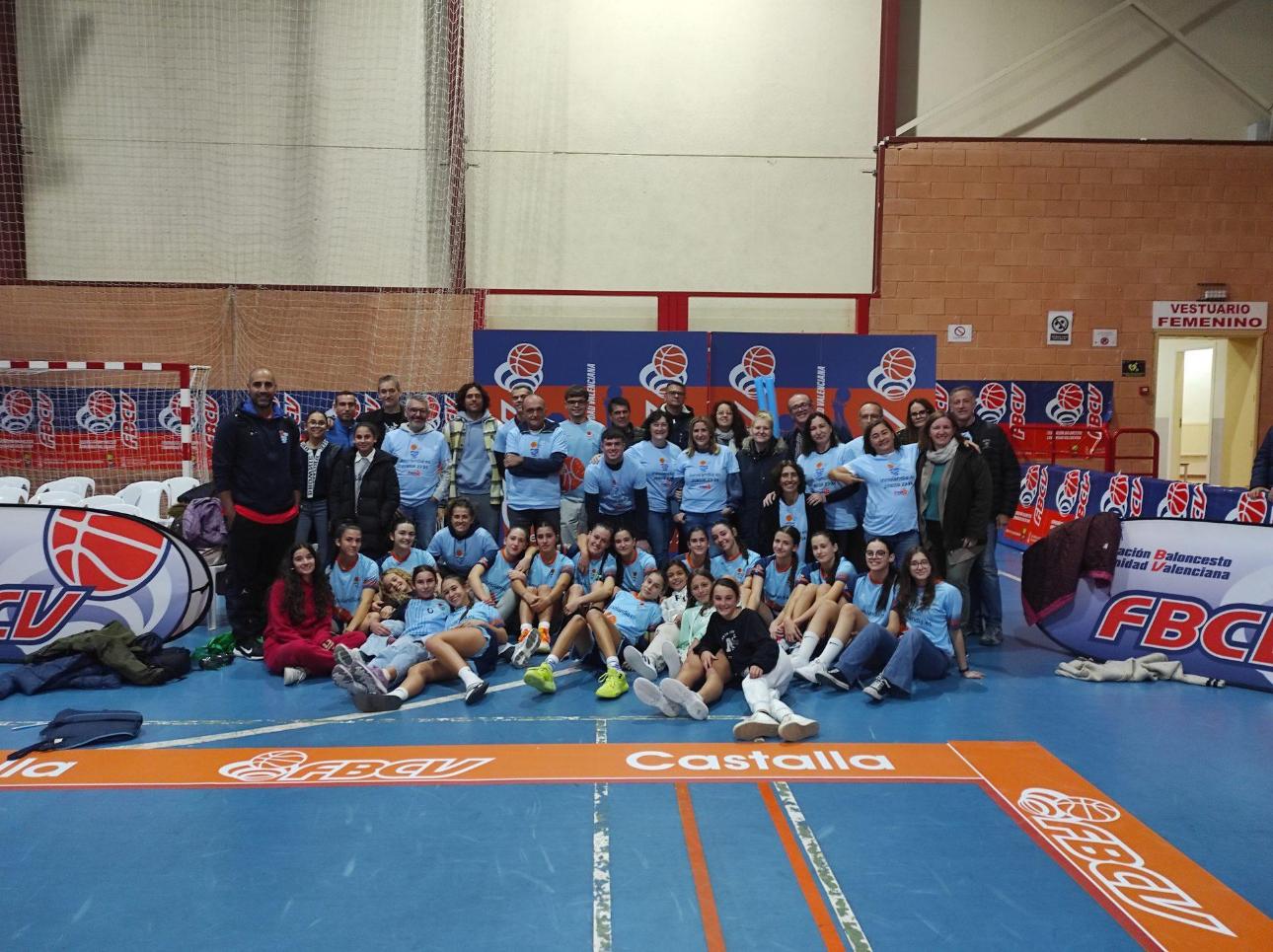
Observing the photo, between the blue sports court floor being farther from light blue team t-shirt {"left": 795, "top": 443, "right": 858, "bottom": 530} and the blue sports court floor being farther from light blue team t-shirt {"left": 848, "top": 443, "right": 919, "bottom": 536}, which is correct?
light blue team t-shirt {"left": 795, "top": 443, "right": 858, "bottom": 530}

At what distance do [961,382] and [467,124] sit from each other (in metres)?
9.41

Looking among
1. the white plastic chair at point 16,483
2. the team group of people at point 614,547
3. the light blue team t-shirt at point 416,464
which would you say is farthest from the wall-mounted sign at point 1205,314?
the white plastic chair at point 16,483

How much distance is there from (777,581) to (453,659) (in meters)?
2.81

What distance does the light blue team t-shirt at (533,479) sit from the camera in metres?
8.57

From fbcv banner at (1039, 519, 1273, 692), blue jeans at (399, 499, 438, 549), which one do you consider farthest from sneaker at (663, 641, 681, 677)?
fbcv banner at (1039, 519, 1273, 692)

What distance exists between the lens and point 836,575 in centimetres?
758

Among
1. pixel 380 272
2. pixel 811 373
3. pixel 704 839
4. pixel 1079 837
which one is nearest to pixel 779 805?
pixel 704 839

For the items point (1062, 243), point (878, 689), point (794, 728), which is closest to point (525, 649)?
point (794, 728)

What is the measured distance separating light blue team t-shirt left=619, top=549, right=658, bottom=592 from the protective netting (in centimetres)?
758

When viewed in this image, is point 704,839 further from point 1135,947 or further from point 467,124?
point 467,124

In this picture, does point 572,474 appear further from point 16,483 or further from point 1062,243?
point 1062,243

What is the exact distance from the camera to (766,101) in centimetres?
1537

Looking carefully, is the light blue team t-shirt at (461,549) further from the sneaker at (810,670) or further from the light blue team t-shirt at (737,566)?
the sneaker at (810,670)

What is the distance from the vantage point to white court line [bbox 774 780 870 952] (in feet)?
12.0
